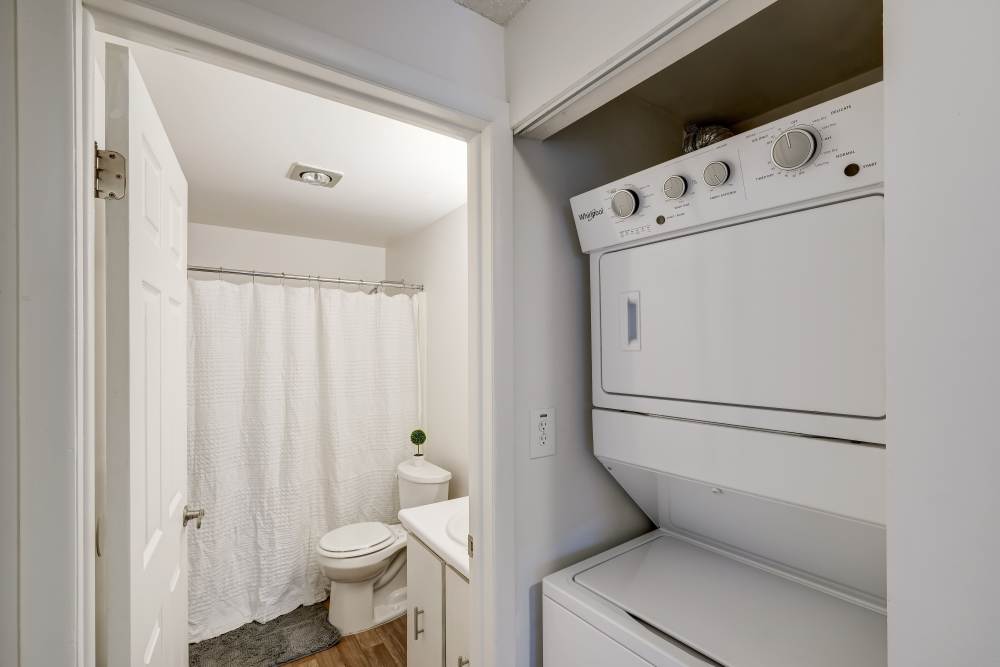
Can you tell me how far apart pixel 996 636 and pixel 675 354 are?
0.60m

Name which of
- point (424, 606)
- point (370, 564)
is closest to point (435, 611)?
point (424, 606)

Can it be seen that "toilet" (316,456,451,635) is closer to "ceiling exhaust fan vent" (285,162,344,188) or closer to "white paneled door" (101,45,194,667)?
"white paneled door" (101,45,194,667)

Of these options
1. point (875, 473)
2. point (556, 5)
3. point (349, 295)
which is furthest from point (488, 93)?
point (349, 295)

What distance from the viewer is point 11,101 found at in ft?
2.03

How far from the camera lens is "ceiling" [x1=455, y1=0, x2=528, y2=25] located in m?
1.06

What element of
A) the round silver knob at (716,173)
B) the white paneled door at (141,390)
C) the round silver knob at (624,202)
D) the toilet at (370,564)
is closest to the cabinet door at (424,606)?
the toilet at (370,564)

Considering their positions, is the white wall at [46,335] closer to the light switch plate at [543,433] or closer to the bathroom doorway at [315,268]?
the light switch plate at [543,433]

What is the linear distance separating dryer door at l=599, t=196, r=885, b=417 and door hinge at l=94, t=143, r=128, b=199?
38.9 inches

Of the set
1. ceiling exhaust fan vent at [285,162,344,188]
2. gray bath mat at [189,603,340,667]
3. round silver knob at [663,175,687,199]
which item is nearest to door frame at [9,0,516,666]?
round silver knob at [663,175,687,199]

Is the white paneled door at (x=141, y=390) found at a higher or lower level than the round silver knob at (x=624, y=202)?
lower

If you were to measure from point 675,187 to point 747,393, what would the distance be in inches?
17.0

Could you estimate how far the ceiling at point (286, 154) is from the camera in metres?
1.54

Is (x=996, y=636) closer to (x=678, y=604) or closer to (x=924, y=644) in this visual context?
(x=924, y=644)

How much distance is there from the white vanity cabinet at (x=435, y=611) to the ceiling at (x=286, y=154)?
63.9 inches
